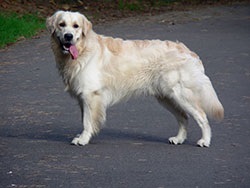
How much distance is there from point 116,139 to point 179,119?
0.79 metres

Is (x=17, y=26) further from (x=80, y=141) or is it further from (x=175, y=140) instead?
(x=175, y=140)

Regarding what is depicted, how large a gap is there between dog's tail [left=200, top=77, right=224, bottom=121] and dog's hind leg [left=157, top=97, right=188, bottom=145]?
31 centimetres

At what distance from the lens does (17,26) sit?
18.5m

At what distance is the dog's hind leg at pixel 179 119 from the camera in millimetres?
9039

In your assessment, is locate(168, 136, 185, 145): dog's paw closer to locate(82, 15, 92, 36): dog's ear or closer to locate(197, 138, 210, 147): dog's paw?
locate(197, 138, 210, 147): dog's paw

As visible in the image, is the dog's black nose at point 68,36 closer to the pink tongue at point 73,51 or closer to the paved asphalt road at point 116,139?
the pink tongue at point 73,51

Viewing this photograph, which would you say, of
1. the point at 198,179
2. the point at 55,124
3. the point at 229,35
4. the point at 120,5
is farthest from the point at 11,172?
the point at 120,5

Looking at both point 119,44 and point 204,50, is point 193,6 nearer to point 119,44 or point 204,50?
point 204,50

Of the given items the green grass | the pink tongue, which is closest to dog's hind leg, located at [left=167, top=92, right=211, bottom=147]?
the pink tongue

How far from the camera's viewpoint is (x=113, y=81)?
29.8 feet

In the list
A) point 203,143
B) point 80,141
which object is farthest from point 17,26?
point 203,143

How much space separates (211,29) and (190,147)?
10262 mm

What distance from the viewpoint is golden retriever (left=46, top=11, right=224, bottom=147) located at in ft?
29.3

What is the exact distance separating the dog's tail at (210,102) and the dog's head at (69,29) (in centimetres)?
154
